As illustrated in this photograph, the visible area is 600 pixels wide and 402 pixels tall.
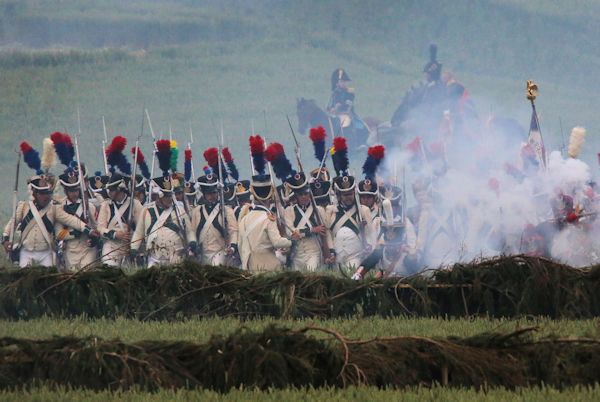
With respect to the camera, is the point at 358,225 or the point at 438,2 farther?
the point at 438,2

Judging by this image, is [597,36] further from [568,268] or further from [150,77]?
[568,268]

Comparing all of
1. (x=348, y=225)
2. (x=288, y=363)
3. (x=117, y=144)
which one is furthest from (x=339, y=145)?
(x=288, y=363)

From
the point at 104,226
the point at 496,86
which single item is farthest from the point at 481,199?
the point at 496,86

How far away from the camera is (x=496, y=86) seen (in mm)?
66562

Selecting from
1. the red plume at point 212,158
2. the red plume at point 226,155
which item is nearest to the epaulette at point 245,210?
the red plume at point 212,158

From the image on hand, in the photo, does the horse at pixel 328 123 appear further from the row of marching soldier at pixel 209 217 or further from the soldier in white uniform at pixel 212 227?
the soldier in white uniform at pixel 212 227

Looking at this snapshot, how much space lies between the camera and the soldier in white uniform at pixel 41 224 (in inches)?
896

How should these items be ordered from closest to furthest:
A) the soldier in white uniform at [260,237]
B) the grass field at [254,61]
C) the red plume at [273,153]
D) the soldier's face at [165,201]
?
1. the soldier in white uniform at [260,237]
2. the red plume at [273,153]
3. the soldier's face at [165,201]
4. the grass field at [254,61]

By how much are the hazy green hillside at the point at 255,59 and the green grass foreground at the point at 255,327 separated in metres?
41.4

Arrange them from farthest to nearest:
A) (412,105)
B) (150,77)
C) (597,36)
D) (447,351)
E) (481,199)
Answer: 1. (597,36)
2. (150,77)
3. (412,105)
4. (481,199)
5. (447,351)

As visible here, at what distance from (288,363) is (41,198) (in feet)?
40.9

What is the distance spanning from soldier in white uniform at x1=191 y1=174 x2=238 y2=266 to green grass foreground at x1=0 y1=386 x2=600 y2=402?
13385mm

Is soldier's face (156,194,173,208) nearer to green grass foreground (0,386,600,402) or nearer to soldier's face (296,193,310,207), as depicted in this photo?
soldier's face (296,193,310,207)

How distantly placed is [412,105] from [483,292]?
3306 centimetres
